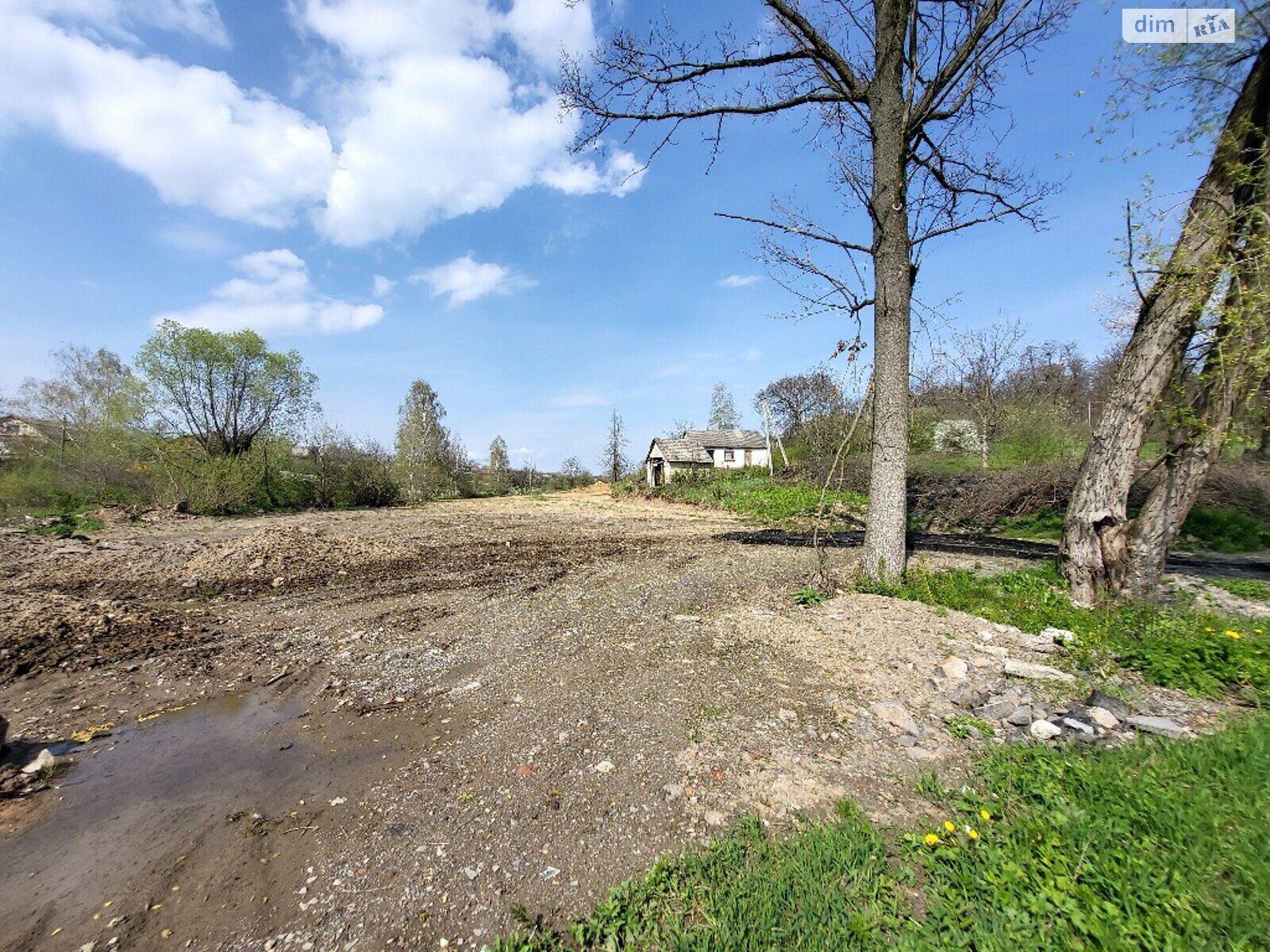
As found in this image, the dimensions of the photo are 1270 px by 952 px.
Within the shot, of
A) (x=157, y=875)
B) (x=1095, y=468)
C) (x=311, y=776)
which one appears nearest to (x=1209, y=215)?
(x=1095, y=468)

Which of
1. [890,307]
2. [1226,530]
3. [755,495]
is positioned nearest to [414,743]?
[890,307]

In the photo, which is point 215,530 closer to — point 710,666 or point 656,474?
point 710,666

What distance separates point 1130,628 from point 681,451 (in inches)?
1273

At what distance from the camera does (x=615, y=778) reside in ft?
9.99

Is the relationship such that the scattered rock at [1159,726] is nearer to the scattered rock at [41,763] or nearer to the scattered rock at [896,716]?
the scattered rock at [896,716]

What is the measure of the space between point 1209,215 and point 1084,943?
7.20 meters

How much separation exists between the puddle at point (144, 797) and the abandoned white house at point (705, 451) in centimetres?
3140

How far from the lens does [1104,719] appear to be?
3.36 meters

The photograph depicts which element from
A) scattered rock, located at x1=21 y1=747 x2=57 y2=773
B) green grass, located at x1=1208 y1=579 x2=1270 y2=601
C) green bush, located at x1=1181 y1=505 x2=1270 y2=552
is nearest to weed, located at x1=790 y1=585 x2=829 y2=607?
green grass, located at x1=1208 y1=579 x2=1270 y2=601

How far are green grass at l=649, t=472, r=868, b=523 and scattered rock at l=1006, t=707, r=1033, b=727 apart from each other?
1069 centimetres

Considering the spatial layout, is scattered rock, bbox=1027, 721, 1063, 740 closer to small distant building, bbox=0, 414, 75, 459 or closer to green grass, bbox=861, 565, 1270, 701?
green grass, bbox=861, 565, 1270, 701

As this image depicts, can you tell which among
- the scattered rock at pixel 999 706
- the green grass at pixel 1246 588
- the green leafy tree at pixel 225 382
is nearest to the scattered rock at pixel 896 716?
the scattered rock at pixel 999 706

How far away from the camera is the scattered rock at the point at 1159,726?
317 centimetres

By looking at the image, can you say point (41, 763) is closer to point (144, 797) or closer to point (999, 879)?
point (144, 797)
